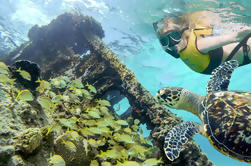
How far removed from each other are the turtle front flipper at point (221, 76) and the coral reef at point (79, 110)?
1302mm

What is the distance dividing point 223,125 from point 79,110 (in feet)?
10.6

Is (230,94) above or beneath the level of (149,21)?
beneath

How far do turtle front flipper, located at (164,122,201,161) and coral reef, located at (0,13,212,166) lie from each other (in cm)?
32

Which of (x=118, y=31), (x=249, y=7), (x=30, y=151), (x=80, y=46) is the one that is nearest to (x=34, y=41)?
(x=80, y=46)

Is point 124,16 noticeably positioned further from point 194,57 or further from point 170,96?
point 170,96

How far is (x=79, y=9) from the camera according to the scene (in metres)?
9.48

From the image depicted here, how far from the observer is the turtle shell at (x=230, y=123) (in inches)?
108

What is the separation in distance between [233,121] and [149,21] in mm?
8097

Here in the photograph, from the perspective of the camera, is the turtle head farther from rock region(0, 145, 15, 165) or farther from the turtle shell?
rock region(0, 145, 15, 165)

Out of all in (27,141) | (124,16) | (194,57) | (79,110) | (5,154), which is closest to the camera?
(5,154)

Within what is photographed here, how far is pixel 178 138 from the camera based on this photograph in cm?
312

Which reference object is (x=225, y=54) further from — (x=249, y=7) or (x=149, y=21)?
(x=149, y=21)

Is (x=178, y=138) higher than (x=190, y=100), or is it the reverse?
(x=190, y=100)

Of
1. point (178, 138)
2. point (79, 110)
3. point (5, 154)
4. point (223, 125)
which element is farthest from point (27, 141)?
point (223, 125)
